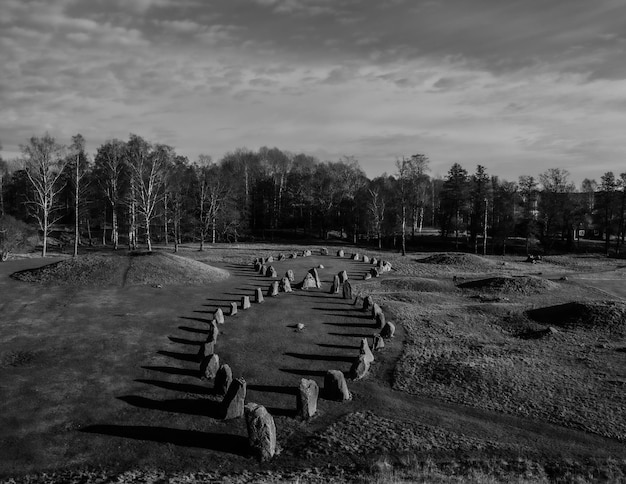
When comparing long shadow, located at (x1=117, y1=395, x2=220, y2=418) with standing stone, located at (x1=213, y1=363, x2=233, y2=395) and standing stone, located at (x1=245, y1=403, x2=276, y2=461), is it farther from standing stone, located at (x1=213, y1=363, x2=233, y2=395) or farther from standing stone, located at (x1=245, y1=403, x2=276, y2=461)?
standing stone, located at (x1=245, y1=403, x2=276, y2=461)

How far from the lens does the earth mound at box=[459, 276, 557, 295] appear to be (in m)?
39.7

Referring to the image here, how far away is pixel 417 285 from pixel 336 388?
85.3 ft

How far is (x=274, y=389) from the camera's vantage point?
18266 mm

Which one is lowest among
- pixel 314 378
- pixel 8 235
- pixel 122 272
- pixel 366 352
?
pixel 314 378

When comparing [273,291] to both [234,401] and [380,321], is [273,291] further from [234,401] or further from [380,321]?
[234,401]

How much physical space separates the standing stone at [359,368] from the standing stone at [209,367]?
5894 millimetres

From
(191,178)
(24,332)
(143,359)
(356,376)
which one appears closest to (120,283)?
(24,332)

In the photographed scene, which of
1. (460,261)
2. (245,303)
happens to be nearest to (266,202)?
(460,261)

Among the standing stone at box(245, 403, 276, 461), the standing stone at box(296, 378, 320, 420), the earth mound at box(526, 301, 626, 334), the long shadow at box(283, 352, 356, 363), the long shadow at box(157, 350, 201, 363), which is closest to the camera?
the standing stone at box(245, 403, 276, 461)

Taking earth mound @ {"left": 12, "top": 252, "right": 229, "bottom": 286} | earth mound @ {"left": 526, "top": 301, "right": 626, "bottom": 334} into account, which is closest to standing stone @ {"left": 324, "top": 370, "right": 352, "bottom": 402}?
earth mound @ {"left": 526, "top": 301, "right": 626, "bottom": 334}

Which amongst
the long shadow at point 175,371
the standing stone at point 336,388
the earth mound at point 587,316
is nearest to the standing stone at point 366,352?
the standing stone at point 336,388

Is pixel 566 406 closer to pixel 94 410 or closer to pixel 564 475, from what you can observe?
pixel 564 475

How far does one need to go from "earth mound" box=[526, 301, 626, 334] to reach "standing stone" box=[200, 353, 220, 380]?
21.4 metres

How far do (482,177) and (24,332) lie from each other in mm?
73609
